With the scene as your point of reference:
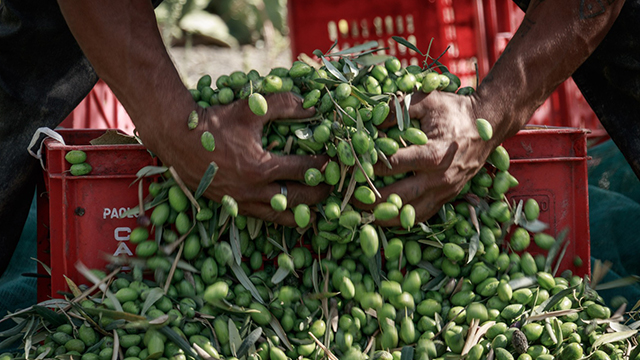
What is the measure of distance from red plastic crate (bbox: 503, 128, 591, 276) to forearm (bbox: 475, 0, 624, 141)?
114mm

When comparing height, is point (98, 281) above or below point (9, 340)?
above

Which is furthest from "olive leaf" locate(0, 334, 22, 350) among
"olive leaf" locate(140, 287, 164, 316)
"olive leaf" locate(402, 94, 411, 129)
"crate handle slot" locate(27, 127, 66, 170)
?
"olive leaf" locate(402, 94, 411, 129)

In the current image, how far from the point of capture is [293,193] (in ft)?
5.12

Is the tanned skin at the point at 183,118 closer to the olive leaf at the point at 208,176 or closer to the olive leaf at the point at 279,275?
the olive leaf at the point at 208,176

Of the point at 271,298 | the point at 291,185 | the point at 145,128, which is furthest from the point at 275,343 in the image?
the point at 145,128

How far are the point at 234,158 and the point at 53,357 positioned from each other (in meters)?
0.63

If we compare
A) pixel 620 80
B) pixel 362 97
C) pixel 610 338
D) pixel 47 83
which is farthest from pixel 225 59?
pixel 610 338

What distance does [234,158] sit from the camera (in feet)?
5.02

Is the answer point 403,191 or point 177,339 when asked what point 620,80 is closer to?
point 403,191

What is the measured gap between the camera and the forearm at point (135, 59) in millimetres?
1553

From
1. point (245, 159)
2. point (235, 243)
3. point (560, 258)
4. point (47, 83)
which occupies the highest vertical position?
point (47, 83)

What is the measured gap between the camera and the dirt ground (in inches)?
263

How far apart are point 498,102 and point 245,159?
2.35 ft

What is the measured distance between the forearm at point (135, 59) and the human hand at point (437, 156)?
0.54 m
